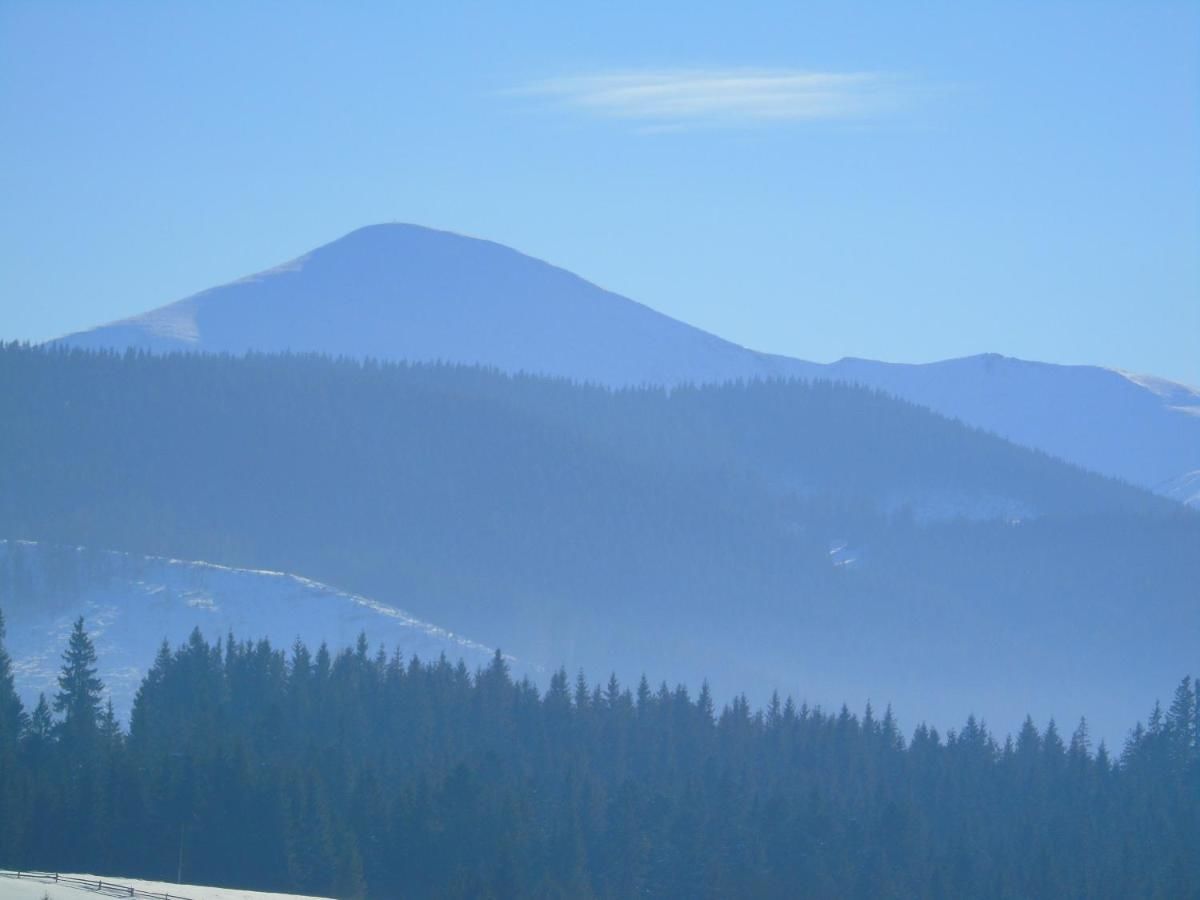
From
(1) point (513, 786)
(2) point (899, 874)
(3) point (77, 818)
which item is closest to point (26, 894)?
(3) point (77, 818)

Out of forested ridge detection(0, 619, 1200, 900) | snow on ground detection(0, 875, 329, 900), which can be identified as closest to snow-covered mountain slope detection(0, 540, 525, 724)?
forested ridge detection(0, 619, 1200, 900)

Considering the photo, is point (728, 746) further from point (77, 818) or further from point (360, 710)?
point (77, 818)

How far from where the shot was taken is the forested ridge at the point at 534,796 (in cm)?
8462

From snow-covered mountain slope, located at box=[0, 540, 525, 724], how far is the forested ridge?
45276mm

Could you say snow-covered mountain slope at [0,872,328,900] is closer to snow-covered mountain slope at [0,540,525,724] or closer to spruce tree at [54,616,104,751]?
spruce tree at [54,616,104,751]

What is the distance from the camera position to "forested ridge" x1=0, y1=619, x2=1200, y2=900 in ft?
278

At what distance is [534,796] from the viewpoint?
95812 millimetres

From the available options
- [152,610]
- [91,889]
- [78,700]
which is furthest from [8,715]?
[152,610]

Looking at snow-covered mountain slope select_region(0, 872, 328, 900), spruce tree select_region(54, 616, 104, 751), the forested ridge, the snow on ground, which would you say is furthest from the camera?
spruce tree select_region(54, 616, 104, 751)

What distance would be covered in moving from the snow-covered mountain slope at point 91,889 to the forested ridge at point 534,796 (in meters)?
11.1

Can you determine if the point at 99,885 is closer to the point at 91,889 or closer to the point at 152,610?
the point at 91,889

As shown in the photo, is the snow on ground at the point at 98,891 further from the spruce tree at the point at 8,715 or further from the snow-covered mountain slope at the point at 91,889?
the spruce tree at the point at 8,715

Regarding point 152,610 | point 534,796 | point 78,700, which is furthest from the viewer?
point 152,610

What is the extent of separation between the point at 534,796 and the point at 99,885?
31500 mm
